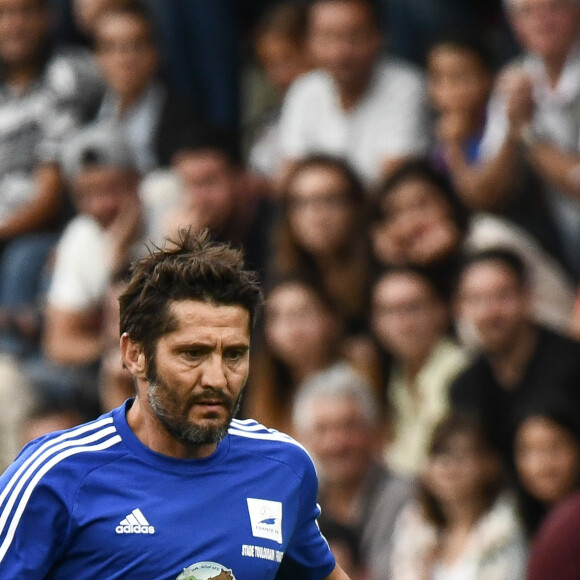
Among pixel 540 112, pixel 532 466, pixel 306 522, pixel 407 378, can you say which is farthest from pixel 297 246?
pixel 306 522

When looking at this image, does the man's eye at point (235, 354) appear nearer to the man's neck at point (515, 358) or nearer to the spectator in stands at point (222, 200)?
the man's neck at point (515, 358)

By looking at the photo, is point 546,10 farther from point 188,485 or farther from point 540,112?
point 188,485

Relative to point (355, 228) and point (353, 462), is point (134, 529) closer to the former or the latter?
point (353, 462)

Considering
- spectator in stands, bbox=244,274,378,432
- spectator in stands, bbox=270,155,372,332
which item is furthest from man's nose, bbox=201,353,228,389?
spectator in stands, bbox=270,155,372,332

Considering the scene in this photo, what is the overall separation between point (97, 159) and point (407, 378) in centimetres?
275

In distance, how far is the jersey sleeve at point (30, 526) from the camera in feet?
10.4

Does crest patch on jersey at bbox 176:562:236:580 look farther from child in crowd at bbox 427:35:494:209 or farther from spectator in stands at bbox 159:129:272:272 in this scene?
spectator in stands at bbox 159:129:272:272

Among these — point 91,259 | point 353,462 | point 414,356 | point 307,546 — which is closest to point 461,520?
point 353,462

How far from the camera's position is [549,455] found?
6152mm

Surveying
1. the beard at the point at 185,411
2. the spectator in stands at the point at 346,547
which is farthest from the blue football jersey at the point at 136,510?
the spectator in stands at the point at 346,547

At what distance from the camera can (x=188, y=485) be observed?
339 centimetres

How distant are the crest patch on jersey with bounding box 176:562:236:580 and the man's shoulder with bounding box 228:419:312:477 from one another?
1.09ft

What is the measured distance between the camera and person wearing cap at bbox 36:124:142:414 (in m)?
8.44

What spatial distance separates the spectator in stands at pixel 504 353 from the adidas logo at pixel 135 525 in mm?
3319
